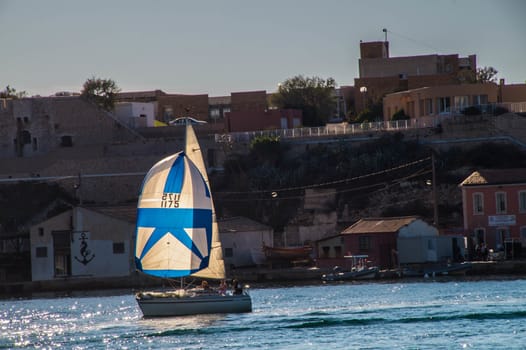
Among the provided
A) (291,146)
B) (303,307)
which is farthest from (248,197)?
(303,307)

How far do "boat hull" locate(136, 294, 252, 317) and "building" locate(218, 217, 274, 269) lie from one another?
94.0 ft

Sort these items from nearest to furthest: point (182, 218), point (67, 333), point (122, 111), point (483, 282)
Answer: point (67, 333) → point (182, 218) → point (483, 282) → point (122, 111)

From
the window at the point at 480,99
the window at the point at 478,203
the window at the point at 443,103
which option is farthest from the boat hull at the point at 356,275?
the window at the point at 480,99

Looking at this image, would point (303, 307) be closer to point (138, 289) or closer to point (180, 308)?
point (180, 308)

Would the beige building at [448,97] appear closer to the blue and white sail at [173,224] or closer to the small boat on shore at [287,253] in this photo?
the small boat on shore at [287,253]

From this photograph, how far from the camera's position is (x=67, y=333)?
5550 centimetres

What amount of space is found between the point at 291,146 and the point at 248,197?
5.23 metres

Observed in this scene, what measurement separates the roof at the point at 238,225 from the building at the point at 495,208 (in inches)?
503

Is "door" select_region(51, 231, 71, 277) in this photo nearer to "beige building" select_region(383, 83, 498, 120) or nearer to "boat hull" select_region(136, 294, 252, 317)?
"beige building" select_region(383, 83, 498, 120)

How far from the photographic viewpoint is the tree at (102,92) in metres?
127

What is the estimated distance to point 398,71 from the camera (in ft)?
409

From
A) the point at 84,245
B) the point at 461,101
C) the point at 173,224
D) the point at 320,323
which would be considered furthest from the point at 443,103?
the point at 320,323

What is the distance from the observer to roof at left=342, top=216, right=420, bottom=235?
81875mm

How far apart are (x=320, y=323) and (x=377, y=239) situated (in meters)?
28.1
